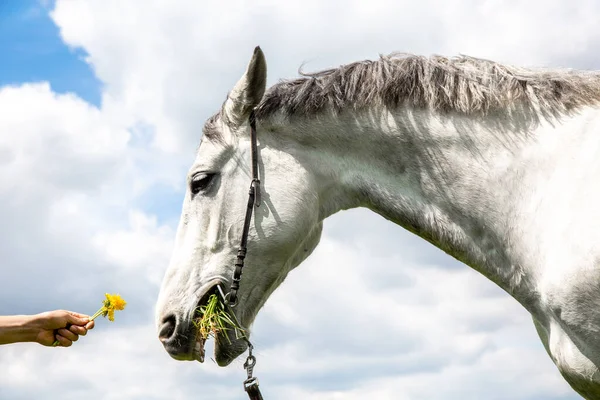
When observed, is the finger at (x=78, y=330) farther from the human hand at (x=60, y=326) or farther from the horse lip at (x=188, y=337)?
the horse lip at (x=188, y=337)

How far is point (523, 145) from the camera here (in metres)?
4.60

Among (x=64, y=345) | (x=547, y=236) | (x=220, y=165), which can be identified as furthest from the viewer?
(x=220, y=165)

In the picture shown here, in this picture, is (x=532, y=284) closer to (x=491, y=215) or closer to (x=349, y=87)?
(x=491, y=215)

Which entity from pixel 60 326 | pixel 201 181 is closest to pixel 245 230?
pixel 201 181

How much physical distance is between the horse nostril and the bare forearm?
889 mm

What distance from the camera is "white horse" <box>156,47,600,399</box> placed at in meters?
4.29

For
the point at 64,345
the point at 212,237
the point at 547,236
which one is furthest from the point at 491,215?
the point at 64,345

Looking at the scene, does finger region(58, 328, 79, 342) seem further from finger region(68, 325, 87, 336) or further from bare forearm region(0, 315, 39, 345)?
bare forearm region(0, 315, 39, 345)

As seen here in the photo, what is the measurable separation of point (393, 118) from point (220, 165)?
137 cm

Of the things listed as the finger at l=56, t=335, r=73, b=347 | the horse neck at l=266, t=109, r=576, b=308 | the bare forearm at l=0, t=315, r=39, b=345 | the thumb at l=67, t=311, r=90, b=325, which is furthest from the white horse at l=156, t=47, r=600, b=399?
the bare forearm at l=0, t=315, r=39, b=345

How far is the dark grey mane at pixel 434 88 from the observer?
4680mm

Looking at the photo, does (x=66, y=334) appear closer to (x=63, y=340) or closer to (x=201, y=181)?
(x=63, y=340)

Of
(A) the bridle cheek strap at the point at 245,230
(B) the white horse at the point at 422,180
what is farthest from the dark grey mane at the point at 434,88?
(A) the bridle cheek strap at the point at 245,230

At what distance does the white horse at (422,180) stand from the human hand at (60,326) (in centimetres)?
57
